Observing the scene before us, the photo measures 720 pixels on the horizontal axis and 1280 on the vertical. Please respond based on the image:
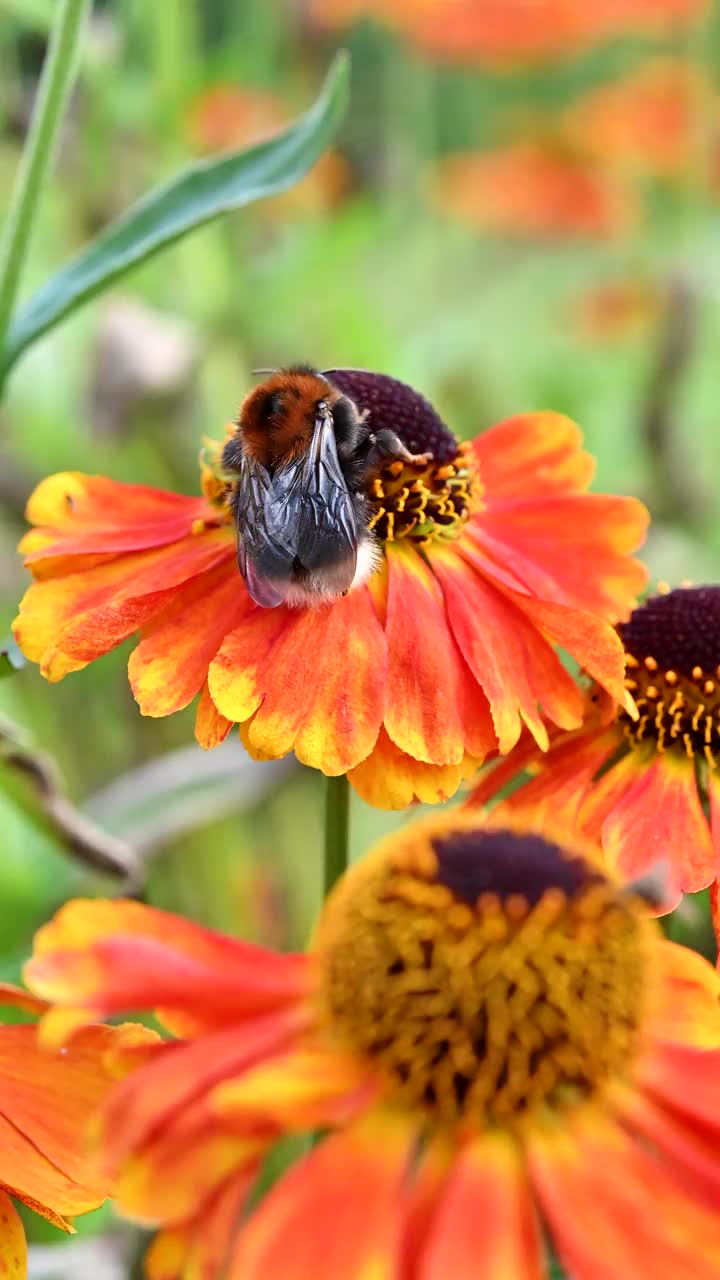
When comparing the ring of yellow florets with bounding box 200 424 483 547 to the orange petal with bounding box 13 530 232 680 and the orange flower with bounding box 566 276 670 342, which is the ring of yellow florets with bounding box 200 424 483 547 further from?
the orange flower with bounding box 566 276 670 342

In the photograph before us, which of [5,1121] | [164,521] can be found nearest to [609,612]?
[164,521]

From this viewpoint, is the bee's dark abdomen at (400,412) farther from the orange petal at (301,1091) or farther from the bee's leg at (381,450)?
the orange petal at (301,1091)

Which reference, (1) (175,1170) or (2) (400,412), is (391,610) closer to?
(2) (400,412)

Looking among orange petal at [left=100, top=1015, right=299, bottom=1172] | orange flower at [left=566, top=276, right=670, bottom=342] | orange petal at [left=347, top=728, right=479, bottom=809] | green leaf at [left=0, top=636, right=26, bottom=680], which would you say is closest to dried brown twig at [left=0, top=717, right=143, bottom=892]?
green leaf at [left=0, top=636, right=26, bottom=680]

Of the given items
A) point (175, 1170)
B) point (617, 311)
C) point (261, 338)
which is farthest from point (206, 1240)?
point (617, 311)

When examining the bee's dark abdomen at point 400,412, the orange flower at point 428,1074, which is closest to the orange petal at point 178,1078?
the orange flower at point 428,1074
